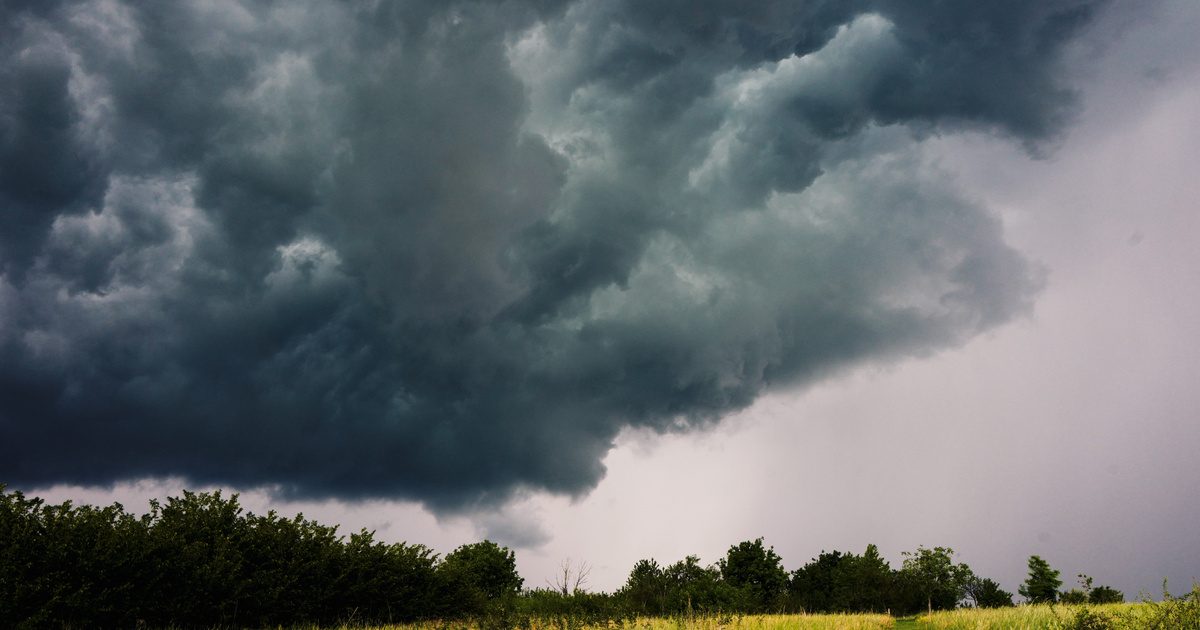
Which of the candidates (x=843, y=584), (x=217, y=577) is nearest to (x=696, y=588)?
(x=843, y=584)

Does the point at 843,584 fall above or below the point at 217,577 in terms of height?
below

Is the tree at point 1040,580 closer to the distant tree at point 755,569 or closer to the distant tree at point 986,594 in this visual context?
the distant tree at point 986,594

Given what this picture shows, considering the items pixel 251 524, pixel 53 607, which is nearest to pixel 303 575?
pixel 251 524

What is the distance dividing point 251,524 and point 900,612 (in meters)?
67.7

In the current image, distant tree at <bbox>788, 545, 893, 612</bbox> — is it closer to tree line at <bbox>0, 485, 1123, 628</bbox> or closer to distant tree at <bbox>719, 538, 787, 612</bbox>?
distant tree at <bbox>719, 538, 787, 612</bbox>

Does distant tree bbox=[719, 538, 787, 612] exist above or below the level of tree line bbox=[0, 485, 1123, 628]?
below

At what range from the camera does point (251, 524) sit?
30.4 metres

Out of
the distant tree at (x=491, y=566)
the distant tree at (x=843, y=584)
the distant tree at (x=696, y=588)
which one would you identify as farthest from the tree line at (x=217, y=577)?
the distant tree at (x=491, y=566)

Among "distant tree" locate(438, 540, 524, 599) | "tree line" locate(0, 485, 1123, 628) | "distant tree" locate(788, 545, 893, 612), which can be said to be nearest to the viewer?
"tree line" locate(0, 485, 1123, 628)

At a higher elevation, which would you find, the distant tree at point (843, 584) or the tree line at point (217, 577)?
the tree line at point (217, 577)

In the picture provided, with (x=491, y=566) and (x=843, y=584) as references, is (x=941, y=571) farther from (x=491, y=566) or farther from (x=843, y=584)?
(x=491, y=566)

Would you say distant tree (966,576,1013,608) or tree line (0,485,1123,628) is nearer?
tree line (0,485,1123,628)

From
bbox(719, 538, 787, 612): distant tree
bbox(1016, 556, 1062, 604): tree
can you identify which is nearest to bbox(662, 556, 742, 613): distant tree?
bbox(719, 538, 787, 612): distant tree

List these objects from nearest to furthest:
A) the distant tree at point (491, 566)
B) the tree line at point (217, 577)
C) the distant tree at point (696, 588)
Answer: the tree line at point (217, 577) → the distant tree at point (696, 588) → the distant tree at point (491, 566)
